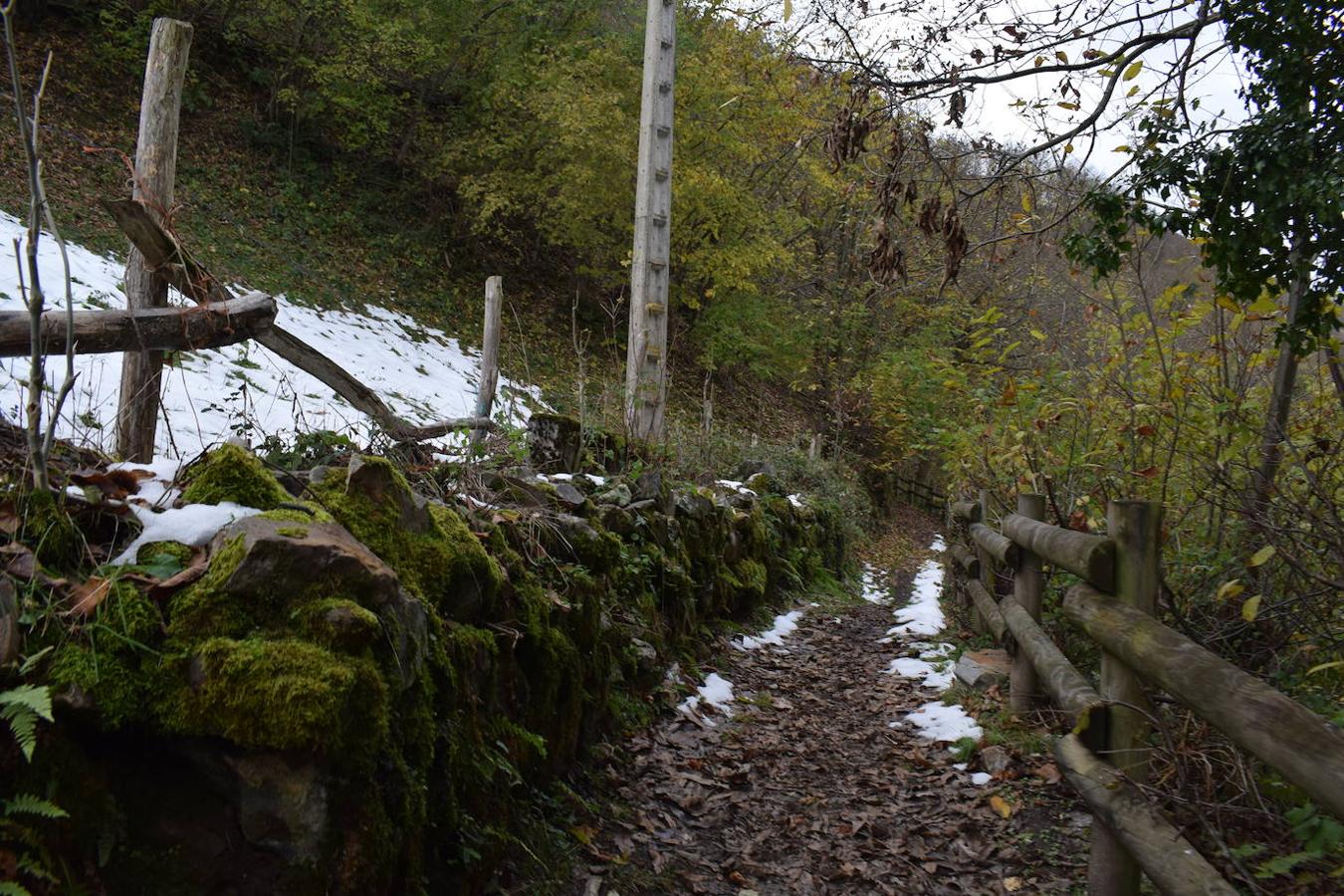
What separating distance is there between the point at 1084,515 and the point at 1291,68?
2453 mm

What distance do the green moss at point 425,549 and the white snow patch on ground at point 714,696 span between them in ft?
7.08

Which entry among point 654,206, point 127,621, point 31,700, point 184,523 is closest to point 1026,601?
point 184,523

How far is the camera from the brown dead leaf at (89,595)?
79.0 inches

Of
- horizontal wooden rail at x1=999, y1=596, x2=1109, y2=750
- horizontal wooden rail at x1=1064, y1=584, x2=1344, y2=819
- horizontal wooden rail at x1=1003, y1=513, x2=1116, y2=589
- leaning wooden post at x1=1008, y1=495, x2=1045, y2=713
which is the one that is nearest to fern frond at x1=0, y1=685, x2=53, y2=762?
horizontal wooden rail at x1=1064, y1=584, x2=1344, y2=819

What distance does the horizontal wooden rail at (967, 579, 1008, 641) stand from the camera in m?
5.45

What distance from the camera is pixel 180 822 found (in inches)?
75.6

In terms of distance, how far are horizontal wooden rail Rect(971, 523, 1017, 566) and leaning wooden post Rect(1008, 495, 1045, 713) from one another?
0.30 feet

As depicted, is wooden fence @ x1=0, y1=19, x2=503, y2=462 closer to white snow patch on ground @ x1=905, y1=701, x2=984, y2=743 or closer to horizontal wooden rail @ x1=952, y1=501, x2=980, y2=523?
white snow patch on ground @ x1=905, y1=701, x2=984, y2=743

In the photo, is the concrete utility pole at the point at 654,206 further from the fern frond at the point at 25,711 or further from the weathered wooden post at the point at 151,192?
the fern frond at the point at 25,711

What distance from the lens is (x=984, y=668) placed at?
18.2 ft

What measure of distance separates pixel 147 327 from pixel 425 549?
4.29ft

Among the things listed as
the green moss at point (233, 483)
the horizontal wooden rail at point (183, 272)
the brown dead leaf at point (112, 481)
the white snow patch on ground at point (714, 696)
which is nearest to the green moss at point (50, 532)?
the brown dead leaf at point (112, 481)

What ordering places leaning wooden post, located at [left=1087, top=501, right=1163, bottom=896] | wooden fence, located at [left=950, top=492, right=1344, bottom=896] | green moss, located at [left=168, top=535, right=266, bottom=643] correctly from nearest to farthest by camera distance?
wooden fence, located at [left=950, top=492, right=1344, bottom=896], green moss, located at [left=168, top=535, right=266, bottom=643], leaning wooden post, located at [left=1087, top=501, right=1163, bottom=896]

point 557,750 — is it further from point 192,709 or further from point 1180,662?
point 1180,662
